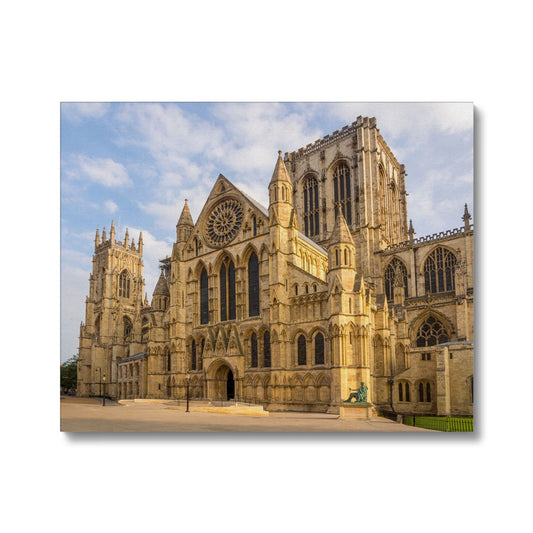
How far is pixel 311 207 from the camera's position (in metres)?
45.4

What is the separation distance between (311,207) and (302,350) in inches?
844

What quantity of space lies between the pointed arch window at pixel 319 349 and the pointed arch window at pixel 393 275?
12890mm

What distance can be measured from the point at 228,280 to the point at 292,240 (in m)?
5.60

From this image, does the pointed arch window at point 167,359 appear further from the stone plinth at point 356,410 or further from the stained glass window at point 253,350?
the stone plinth at point 356,410

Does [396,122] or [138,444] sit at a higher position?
[396,122]

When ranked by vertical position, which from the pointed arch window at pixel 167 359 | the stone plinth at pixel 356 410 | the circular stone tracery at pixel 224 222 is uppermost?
the circular stone tracery at pixel 224 222

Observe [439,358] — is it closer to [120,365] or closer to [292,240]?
[292,240]

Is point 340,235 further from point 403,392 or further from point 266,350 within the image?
point 403,392

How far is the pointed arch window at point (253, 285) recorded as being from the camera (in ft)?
97.6

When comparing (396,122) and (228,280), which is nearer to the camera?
(396,122)

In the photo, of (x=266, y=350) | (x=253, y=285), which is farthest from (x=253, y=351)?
(x=253, y=285)

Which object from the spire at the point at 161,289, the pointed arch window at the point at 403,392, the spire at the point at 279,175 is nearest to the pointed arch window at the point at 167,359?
the spire at the point at 161,289
